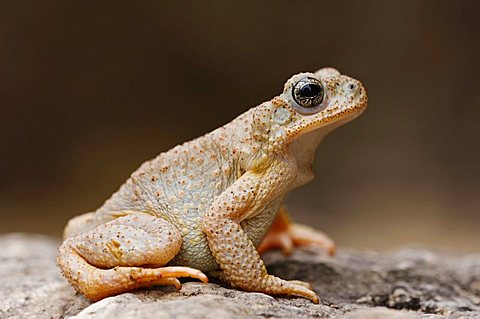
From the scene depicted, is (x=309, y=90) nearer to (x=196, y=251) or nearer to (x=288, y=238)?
(x=196, y=251)

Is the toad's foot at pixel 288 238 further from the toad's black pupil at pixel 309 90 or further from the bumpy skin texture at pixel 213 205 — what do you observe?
the toad's black pupil at pixel 309 90

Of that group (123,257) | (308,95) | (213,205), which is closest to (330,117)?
(308,95)

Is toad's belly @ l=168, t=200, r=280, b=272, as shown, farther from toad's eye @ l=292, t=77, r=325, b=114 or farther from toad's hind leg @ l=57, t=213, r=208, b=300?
toad's eye @ l=292, t=77, r=325, b=114

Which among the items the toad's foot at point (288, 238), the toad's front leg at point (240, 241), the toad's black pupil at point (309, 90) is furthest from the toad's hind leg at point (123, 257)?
the toad's foot at point (288, 238)

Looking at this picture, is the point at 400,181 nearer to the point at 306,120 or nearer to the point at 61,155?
the point at 61,155

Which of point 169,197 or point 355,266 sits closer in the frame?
point 169,197

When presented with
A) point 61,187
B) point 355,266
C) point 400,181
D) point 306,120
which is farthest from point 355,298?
point 61,187
